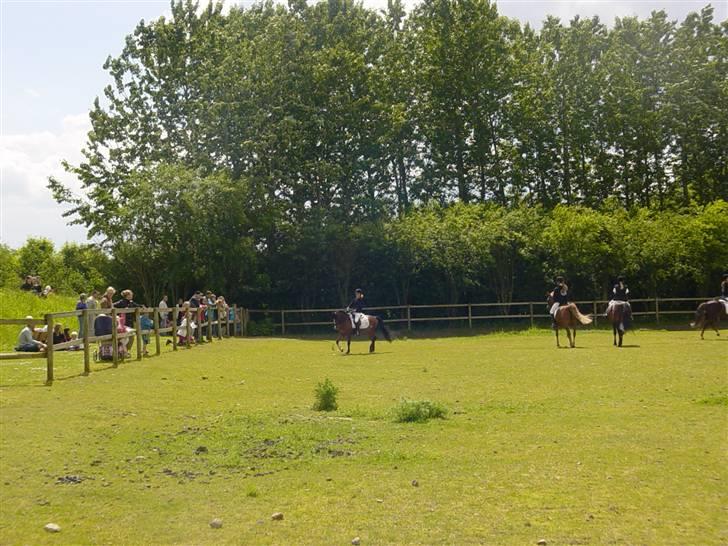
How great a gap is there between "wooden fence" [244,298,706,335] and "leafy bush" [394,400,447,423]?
28.5 m

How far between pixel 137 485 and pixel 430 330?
34.3m

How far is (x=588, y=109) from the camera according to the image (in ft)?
166

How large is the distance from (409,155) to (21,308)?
101 ft

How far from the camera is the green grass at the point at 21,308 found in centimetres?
2550

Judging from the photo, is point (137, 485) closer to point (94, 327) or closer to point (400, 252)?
point (94, 327)

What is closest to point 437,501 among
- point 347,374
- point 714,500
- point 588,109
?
point 714,500

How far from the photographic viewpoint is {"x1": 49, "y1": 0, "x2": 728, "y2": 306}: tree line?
4009 cm

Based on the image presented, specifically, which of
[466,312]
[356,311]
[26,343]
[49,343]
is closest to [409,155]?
[466,312]

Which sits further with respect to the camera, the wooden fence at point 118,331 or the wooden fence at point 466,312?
the wooden fence at point 466,312

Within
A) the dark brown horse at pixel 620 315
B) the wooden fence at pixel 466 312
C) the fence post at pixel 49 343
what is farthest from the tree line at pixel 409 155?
the fence post at pixel 49 343

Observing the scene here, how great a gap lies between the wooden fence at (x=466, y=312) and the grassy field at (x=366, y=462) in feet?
83.4

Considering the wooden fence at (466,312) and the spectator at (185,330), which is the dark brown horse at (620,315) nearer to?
the spectator at (185,330)

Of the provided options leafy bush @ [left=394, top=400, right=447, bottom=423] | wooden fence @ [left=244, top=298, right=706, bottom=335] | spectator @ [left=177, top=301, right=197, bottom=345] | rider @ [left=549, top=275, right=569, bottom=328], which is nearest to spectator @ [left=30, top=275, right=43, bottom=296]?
wooden fence @ [left=244, top=298, right=706, bottom=335]

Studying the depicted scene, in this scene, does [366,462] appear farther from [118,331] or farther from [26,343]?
[26,343]
